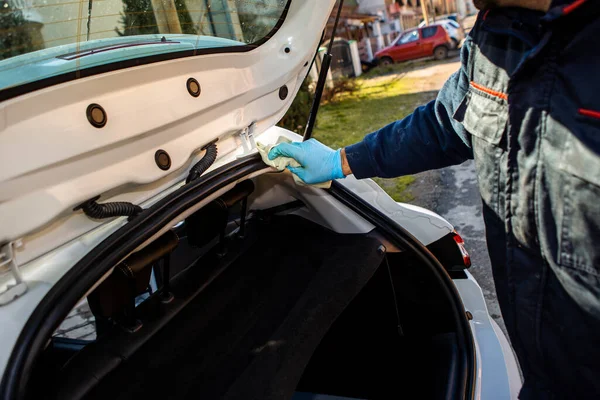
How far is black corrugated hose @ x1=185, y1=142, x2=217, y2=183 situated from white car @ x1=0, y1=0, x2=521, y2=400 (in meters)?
0.01

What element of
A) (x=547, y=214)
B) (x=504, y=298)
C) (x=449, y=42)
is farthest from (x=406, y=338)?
(x=449, y=42)

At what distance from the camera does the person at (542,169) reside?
0.95 m

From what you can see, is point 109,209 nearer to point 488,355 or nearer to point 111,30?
point 111,30

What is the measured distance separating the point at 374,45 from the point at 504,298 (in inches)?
801

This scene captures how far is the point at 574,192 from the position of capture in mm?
974

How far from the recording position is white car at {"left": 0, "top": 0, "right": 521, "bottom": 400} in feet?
3.41

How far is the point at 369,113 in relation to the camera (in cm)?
854

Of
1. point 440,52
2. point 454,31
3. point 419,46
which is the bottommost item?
point 440,52

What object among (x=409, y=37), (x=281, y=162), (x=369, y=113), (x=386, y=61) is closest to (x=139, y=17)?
(x=281, y=162)

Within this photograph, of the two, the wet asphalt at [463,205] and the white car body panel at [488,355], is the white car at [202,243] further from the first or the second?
the wet asphalt at [463,205]

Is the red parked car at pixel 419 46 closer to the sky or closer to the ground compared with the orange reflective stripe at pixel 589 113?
closer to the ground

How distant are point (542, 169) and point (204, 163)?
0.91 m

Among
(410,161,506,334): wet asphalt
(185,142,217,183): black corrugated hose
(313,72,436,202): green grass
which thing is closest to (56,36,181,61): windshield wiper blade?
(185,142,217,183): black corrugated hose

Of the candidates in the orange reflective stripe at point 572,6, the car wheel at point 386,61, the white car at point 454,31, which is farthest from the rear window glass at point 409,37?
the orange reflective stripe at point 572,6
